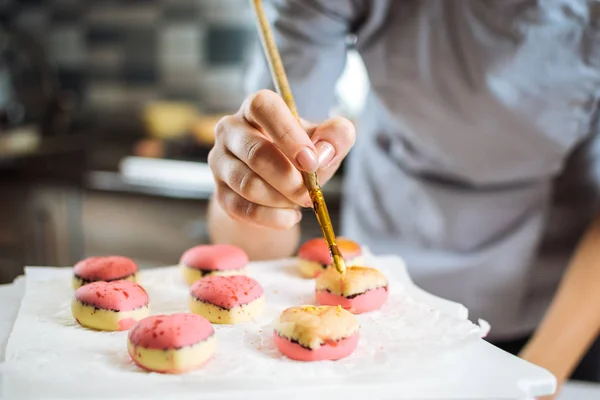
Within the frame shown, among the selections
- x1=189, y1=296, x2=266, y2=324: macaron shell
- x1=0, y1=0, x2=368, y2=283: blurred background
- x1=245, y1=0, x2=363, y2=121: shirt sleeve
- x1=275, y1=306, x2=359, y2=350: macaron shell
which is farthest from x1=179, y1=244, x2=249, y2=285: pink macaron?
x1=0, y1=0, x2=368, y2=283: blurred background

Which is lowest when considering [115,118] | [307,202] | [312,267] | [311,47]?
[115,118]

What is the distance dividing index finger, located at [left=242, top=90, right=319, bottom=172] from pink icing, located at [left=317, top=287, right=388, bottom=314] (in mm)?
180

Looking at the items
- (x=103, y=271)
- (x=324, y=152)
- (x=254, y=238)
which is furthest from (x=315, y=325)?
(x=254, y=238)

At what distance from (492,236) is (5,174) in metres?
1.81

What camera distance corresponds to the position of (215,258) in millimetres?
979

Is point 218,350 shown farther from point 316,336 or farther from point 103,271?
point 103,271

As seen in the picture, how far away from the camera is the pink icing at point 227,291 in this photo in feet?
2.72

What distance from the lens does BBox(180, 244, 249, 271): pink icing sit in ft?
3.19

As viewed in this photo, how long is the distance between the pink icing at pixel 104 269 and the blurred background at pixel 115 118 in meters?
1.24

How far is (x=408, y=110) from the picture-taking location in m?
1.34

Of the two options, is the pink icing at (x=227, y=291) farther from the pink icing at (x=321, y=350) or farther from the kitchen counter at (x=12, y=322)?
the kitchen counter at (x=12, y=322)

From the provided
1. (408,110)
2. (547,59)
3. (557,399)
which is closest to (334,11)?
(408,110)

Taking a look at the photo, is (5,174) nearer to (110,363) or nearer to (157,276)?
(157,276)

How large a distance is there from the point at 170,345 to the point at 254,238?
49cm
